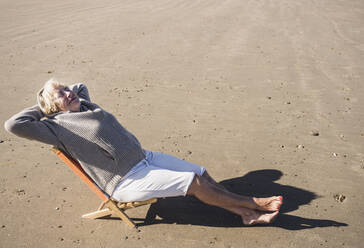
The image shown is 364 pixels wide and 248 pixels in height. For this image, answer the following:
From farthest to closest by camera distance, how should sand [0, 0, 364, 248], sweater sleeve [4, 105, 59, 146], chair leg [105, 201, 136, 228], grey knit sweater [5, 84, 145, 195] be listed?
sand [0, 0, 364, 248] < chair leg [105, 201, 136, 228] < grey knit sweater [5, 84, 145, 195] < sweater sleeve [4, 105, 59, 146]

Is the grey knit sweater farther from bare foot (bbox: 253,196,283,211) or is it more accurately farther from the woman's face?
bare foot (bbox: 253,196,283,211)

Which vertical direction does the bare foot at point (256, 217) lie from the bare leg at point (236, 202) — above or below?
below

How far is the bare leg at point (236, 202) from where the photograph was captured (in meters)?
3.80

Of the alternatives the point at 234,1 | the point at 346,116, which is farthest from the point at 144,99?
the point at 234,1

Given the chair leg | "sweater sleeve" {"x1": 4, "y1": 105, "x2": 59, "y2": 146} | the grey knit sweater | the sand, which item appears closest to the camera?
"sweater sleeve" {"x1": 4, "y1": 105, "x2": 59, "y2": 146}

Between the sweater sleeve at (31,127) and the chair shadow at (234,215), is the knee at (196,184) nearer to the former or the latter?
the chair shadow at (234,215)

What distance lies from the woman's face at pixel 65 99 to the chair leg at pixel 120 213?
0.97 meters

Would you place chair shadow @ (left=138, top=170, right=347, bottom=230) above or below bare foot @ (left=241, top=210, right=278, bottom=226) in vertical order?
below

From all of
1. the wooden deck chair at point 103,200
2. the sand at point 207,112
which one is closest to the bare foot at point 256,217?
the sand at point 207,112

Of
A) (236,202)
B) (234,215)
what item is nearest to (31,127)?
(236,202)

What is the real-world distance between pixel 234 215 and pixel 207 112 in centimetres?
272

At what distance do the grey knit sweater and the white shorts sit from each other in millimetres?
71

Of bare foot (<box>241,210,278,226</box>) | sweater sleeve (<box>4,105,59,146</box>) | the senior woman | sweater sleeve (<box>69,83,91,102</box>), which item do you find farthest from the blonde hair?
bare foot (<box>241,210,278,226</box>)

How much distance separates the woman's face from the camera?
12.6 ft
